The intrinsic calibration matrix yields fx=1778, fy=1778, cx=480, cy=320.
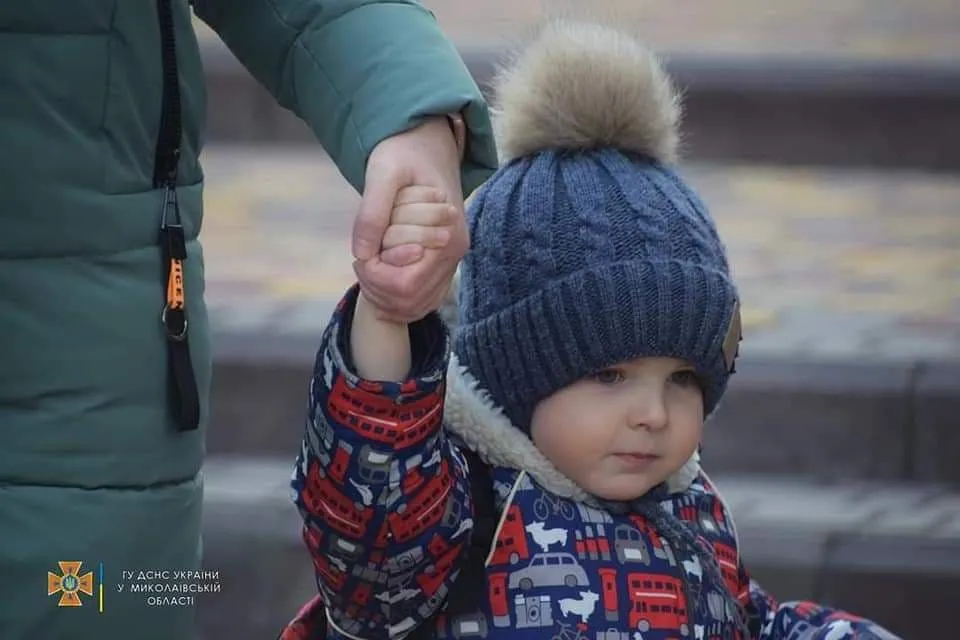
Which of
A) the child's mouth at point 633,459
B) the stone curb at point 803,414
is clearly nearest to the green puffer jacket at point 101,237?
the child's mouth at point 633,459

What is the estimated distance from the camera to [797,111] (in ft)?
14.1

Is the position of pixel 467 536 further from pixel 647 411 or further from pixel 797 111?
pixel 797 111

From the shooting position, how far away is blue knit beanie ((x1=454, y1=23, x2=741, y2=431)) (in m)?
2.11

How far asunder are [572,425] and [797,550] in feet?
4.78

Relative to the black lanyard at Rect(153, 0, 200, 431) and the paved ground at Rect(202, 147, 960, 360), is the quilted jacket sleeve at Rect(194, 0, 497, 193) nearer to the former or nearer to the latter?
the black lanyard at Rect(153, 0, 200, 431)

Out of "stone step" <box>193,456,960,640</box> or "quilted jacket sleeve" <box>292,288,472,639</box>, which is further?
"stone step" <box>193,456,960,640</box>

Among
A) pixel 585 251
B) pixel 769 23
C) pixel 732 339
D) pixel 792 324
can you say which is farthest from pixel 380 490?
pixel 769 23

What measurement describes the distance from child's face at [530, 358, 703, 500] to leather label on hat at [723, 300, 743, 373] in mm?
61

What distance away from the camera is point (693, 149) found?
429 cm

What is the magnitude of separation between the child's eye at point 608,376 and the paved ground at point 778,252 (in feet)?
6.04

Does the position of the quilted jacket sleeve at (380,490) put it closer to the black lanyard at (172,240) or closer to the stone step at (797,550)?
the black lanyard at (172,240)

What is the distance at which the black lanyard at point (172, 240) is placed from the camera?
5.88 ft

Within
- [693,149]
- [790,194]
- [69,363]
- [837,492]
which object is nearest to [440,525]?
[69,363]

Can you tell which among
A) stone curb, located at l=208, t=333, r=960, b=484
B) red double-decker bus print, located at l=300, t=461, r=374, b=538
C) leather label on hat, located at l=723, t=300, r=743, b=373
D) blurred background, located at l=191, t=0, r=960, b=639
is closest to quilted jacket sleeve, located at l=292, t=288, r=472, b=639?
red double-decker bus print, located at l=300, t=461, r=374, b=538
